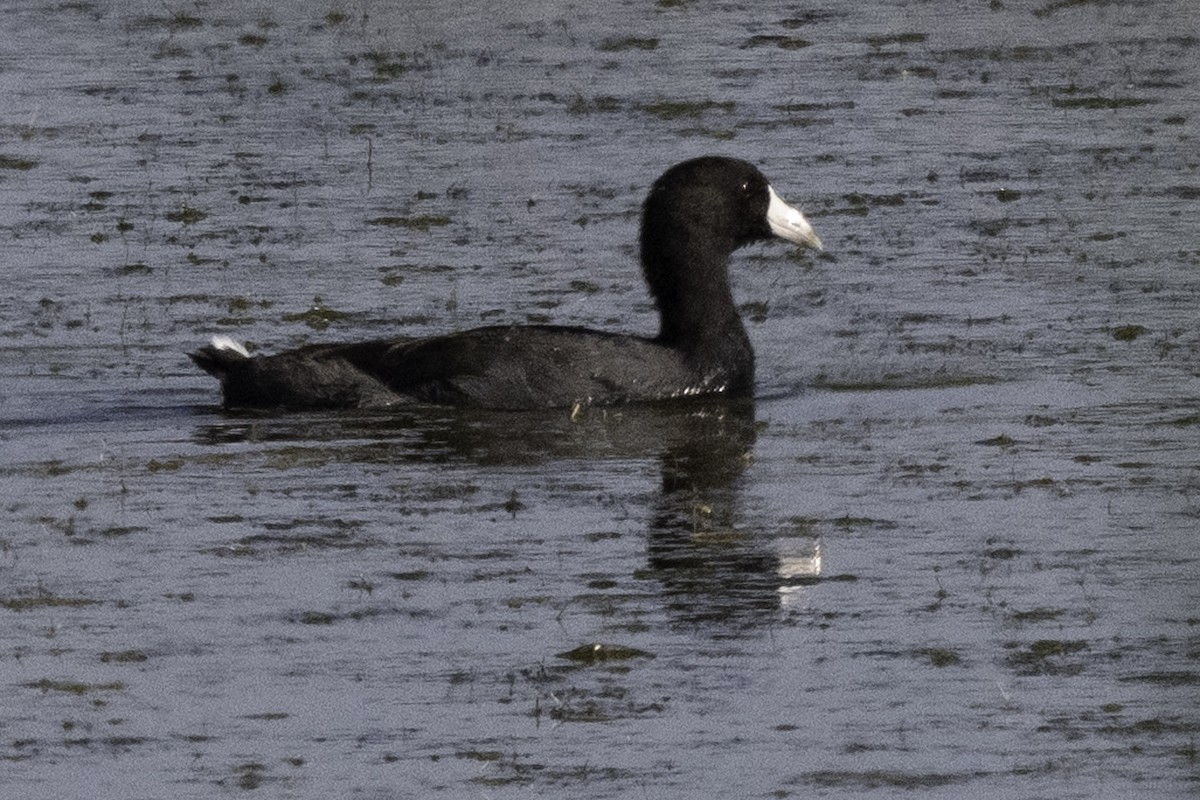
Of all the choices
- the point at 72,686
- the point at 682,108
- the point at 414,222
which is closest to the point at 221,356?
the point at 414,222

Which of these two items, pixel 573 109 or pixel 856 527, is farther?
pixel 573 109

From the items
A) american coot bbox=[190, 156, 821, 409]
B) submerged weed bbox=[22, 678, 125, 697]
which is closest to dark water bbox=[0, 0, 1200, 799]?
submerged weed bbox=[22, 678, 125, 697]

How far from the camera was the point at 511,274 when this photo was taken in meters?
15.4

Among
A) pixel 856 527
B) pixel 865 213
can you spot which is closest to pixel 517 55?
pixel 865 213

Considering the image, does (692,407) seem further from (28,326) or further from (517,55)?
(517,55)

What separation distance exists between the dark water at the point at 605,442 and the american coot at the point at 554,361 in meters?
0.18

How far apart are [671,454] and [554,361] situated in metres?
1.08

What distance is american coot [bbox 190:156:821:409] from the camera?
507 inches

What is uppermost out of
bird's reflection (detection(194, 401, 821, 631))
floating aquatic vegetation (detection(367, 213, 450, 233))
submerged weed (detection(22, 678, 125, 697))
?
floating aquatic vegetation (detection(367, 213, 450, 233))

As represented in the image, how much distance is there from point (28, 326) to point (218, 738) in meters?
6.78

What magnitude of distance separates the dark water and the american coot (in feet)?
0.59

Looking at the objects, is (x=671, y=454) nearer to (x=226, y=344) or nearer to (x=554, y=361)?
(x=554, y=361)

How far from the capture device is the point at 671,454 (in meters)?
12.0

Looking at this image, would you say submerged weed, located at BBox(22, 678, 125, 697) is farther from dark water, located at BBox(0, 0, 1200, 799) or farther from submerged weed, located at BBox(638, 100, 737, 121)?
submerged weed, located at BBox(638, 100, 737, 121)
